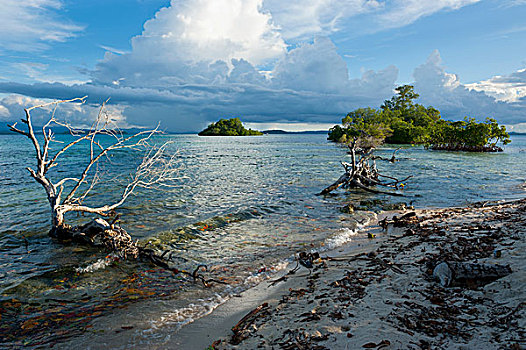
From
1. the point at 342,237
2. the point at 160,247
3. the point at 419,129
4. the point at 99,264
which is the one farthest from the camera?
the point at 419,129

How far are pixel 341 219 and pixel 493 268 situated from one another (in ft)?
23.8

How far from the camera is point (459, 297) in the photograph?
175 inches

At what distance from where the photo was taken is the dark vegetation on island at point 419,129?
6188 cm

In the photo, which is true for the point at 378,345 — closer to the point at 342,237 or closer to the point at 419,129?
the point at 342,237

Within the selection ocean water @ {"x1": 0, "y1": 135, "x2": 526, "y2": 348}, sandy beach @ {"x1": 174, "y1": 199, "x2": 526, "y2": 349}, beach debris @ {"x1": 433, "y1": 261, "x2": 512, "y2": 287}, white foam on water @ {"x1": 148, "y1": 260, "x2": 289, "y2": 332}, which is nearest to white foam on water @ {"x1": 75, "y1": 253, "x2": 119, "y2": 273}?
ocean water @ {"x1": 0, "y1": 135, "x2": 526, "y2": 348}

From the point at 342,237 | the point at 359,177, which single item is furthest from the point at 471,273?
the point at 359,177

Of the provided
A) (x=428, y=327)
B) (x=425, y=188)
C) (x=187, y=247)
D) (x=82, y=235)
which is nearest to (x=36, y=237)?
(x=82, y=235)

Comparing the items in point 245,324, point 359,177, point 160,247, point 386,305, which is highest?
point 359,177

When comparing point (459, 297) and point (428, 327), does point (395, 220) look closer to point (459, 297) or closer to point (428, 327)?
point (459, 297)

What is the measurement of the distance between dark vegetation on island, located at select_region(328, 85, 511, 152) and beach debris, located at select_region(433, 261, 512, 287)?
1940cm

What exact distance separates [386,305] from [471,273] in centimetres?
158

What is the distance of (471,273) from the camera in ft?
15.8

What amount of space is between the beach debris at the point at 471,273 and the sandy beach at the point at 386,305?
0.05 meters

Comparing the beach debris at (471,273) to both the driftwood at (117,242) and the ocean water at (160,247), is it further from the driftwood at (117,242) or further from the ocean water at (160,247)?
the driftwood at (117,242)
